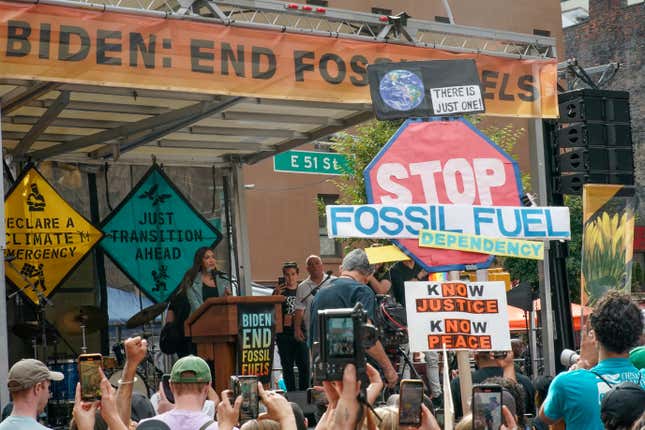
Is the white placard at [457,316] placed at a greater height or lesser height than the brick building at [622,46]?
lesser

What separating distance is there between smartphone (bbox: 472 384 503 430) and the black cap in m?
0.46

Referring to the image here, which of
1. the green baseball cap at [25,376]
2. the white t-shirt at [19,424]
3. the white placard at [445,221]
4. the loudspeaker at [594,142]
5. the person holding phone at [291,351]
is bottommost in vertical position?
the person holding phone at [291,351]

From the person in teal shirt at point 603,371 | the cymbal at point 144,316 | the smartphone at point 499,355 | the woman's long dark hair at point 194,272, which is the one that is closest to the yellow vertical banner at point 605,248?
the smartphone at point 499,355

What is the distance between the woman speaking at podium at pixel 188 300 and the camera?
43.4 feet

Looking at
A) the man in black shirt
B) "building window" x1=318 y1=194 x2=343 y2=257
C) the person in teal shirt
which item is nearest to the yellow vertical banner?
→ the man in black shirt

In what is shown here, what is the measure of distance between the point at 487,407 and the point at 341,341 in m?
0.76

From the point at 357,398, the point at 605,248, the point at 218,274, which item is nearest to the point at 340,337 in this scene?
the point at 357,398

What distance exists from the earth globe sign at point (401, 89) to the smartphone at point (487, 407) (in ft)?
12.3

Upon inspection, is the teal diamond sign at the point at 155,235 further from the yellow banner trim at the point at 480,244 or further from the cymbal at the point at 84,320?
the yellow banner trim at the point at 480,244

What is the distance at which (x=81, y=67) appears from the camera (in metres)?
9.55

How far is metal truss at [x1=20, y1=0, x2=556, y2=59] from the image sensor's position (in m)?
10.2

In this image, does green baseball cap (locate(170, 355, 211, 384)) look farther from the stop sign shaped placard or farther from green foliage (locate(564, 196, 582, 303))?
green foliage (locate(564, 196, 582, 303))

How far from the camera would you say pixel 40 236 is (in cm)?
1387

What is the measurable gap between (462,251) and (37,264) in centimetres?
752
